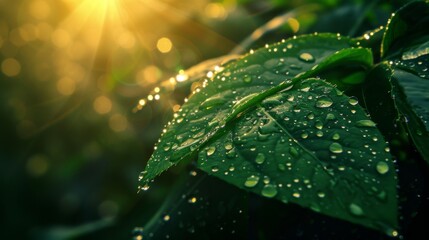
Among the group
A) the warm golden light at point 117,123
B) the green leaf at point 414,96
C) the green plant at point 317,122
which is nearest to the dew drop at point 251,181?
the green plant at point 317,122

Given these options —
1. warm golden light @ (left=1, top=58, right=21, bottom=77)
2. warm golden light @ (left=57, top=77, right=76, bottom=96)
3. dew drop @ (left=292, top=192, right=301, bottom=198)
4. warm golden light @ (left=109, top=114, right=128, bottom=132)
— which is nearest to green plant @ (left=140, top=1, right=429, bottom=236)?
dew drop @ (left=292, top=192, right=301, bottom=198)

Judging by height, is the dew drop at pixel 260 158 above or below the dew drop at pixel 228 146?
below

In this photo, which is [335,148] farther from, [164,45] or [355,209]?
[164,45]

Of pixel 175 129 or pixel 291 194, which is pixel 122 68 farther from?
pixel 291 194

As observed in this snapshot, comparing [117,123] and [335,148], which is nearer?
[335,148]

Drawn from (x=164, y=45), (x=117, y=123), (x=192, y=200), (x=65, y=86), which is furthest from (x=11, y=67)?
(x=192, y=200)

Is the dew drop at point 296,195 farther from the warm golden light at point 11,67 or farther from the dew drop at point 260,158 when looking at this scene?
the warm golden light at point 11,67

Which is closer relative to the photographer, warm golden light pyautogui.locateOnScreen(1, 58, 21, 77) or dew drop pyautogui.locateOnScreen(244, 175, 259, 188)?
dew drop pyautogui.locateOnScreen(244, 175, 259, 188)

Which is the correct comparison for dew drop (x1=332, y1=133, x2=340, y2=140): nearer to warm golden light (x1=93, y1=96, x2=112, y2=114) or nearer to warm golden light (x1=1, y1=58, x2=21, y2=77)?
warm golden light (x1=93, y1=96, x2=112, y2=114)
